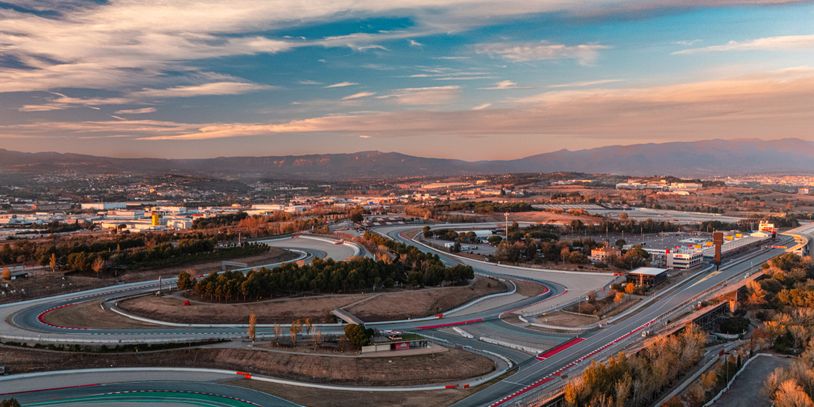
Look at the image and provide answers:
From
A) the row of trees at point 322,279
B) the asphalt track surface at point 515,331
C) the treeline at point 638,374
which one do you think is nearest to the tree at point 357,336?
the asphalt track surface at point 515,331

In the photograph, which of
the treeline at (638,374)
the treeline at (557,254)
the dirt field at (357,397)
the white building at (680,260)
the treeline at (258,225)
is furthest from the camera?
the treeline at (258,225)

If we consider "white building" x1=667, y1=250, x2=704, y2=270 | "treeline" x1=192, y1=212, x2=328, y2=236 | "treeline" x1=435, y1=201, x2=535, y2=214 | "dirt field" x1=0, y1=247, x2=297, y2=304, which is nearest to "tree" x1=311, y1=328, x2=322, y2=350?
"dirt field" x1=0, y1=247, x2=297, y2=304

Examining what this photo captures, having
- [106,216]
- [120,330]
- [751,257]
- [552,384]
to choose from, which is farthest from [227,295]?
[106,216]

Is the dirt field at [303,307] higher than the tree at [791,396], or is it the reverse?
the dirt field at [303,307]

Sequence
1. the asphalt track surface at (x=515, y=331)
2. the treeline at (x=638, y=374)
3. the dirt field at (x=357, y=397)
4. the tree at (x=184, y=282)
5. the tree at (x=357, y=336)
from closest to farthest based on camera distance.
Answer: the treeline at (x=638, y=374)
the dirt field at (x=357, y=397)
the asphalt track surface at (x=515, y=331)
the tree at (x=357, y=336)
the tree at (x=184, y=282)

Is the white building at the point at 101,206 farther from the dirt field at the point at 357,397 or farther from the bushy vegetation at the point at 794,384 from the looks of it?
the bushy vegetation at the point at 794,384

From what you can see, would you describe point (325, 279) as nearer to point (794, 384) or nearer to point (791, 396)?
point (794, 384)
